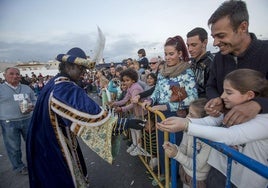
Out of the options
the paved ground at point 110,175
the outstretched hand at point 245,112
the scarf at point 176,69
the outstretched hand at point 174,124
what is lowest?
the paved ground at point 110,175

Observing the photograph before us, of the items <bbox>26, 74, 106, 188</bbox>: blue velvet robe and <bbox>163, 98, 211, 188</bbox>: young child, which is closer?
<bbox>163, 98, 211, 188</bbox>: young child

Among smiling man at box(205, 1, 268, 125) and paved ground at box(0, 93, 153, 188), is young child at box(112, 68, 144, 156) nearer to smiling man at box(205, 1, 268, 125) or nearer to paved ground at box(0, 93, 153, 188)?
paved ground at box(0, 93, 153, 188)

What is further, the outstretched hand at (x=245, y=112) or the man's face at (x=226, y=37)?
the man's face at (x=226, y=37)

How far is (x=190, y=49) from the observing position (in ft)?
10.3

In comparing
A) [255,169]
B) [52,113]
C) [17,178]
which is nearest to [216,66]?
[255,169]

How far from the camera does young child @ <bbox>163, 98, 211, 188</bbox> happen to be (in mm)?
1982

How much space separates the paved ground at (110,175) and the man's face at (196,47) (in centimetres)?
228

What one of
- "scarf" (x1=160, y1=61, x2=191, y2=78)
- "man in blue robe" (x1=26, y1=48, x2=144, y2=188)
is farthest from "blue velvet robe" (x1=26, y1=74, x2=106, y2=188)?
"scarf" (x1=160, y1=61, x2=191, y2=78)

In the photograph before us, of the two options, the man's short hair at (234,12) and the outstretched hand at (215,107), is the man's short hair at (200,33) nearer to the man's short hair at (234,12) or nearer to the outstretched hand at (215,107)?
the man's short hair at (234,12)

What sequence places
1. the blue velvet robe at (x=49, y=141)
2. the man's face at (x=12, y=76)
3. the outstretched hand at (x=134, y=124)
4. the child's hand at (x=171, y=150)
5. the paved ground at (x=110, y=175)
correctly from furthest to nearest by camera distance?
the man's face at (x=12, y=76)
the paved ground at (x=110, y=175)
the outstretched hand at (x=134, y=124)
the blue velvet robe at (x=49, y=141)
the child's hand at (x=171, y=150)

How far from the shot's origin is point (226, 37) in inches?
78.6

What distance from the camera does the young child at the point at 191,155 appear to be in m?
1.98

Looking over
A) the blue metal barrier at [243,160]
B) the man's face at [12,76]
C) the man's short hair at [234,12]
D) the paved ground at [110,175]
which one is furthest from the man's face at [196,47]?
the man's face at [12,76]

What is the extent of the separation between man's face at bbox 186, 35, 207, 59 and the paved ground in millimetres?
2278
